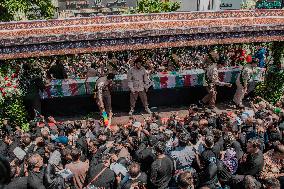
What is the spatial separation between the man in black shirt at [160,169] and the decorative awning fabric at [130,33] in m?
6.16

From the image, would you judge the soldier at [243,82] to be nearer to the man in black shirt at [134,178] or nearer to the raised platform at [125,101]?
the raised platform at [125,101]

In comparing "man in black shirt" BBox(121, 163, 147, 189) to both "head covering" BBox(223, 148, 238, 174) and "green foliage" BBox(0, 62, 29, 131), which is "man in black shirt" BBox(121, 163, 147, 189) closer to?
"head covering" BBox(223, 148, 238, 174)

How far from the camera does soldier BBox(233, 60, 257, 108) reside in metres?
13.6

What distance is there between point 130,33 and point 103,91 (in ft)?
7.28

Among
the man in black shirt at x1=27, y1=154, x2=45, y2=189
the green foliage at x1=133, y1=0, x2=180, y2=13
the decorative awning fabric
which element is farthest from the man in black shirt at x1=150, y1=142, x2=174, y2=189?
the green foliage at x1=133, y1=0, x2=180, y2=13

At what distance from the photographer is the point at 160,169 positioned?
7699 millimetres

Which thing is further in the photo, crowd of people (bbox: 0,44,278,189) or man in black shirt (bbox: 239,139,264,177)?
man in black shirt (bbox: 239,139,264,177)

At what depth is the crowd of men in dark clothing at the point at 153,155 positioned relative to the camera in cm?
755

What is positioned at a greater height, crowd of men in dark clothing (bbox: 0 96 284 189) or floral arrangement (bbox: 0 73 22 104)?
floral arrangement (bbox: 0 73 22 104)

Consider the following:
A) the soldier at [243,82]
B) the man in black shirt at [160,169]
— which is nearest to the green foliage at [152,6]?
the soldier at [243,82]

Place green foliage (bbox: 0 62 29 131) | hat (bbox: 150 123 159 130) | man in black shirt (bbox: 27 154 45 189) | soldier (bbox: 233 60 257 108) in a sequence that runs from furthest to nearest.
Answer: soldier (bbox: 233 60 257 108), green foliage (bbox: 0 62 29 131), hat (bbox: 150 123 159 130), man in black shirt (bbox: 27 154 45 189)

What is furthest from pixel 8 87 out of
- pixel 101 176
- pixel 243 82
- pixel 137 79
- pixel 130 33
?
pixel 243 82

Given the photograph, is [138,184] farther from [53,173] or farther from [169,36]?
[169,36]

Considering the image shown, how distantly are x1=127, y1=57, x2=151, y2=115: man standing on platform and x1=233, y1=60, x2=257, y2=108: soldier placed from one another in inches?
134
